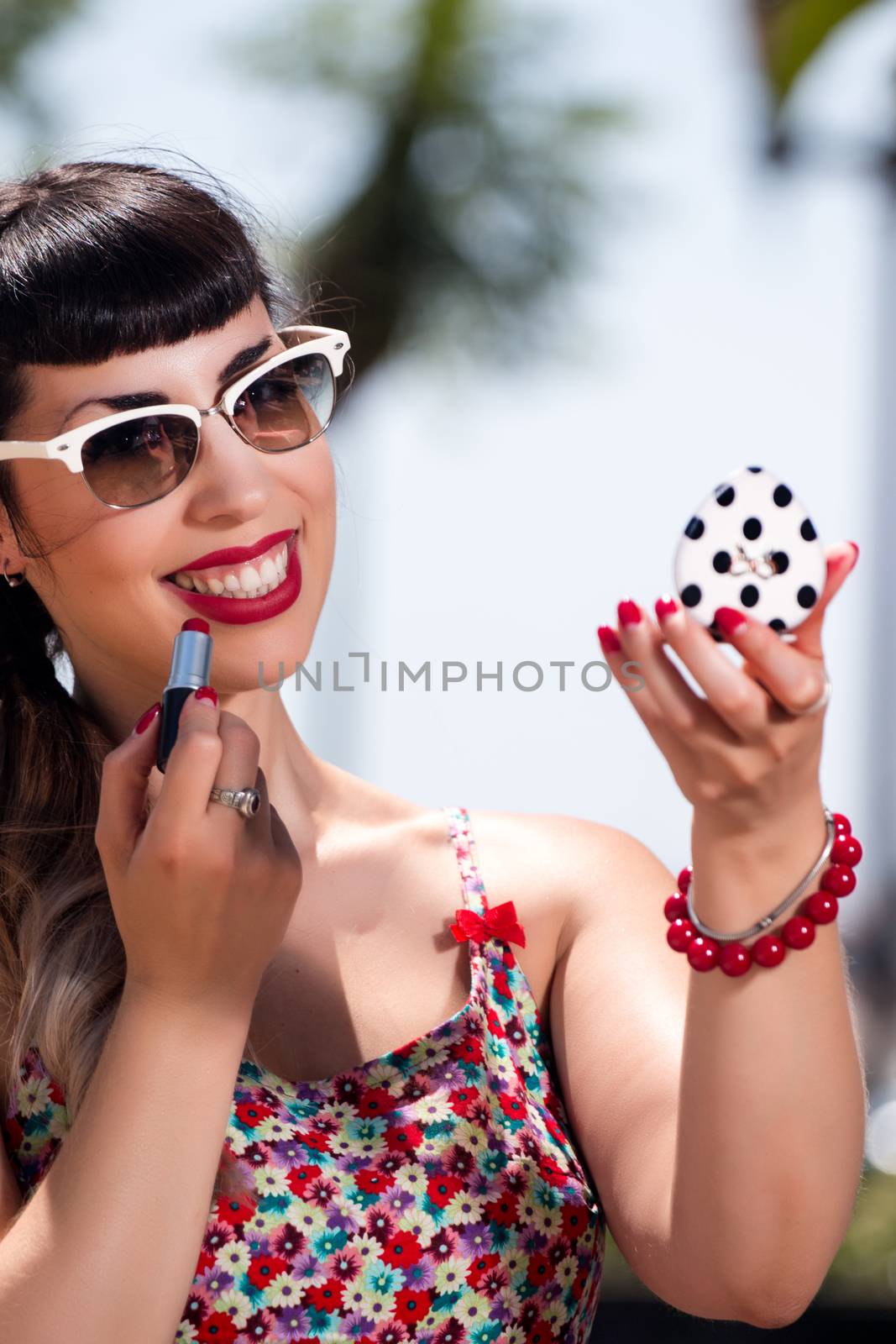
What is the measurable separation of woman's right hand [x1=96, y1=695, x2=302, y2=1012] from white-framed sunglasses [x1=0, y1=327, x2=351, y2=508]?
29cm

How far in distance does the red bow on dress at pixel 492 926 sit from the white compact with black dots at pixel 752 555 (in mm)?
669

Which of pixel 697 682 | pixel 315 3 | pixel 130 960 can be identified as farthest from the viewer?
pixel 315 3

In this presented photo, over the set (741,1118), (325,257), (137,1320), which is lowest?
(137,1320)

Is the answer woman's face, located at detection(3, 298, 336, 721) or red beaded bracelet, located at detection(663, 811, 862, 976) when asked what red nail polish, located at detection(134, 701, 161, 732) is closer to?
woman's face, located at detection(3, 298, 336, 721)

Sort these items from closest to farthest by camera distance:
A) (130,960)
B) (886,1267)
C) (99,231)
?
(130,960), (99,231), (886,1267)

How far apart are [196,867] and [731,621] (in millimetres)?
513

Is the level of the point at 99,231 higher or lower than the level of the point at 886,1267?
higher

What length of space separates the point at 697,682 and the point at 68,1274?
0.73m

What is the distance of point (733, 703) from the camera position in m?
0.88

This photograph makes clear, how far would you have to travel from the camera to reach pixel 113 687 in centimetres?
168

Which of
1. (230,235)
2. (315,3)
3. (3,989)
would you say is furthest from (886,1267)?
(315,3)

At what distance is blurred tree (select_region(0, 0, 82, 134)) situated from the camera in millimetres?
5992

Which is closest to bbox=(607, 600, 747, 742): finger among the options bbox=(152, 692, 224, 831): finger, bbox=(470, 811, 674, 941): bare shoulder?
bbox=(152, 692, 224, 831): finger

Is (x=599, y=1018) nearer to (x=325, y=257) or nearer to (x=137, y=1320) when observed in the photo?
(x=137, y=1320)
